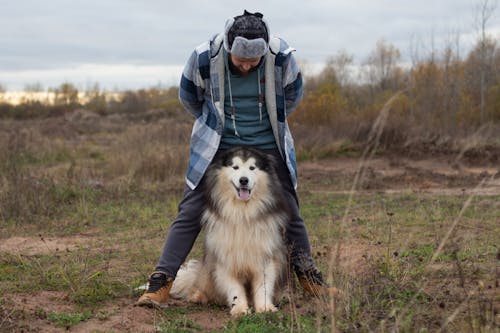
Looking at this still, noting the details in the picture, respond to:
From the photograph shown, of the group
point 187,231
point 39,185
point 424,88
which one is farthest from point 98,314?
point 424,88

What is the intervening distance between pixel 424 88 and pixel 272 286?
43.4 feet

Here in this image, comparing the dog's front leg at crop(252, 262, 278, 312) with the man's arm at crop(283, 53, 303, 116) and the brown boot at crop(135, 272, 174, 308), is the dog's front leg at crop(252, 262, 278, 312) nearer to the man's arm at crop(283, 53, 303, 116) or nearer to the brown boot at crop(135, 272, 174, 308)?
the brown boot at crop(135, 272, 174, 308)

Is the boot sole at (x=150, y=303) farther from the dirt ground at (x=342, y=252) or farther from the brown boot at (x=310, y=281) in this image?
the brown boot at (x=310, y=281)

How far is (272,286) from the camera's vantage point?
4.12 m

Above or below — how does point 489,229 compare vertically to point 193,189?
below

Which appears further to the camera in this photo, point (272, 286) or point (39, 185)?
point (39, 185)

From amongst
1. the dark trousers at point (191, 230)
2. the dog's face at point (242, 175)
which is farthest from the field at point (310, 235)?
the dog's face at point (242, 175)

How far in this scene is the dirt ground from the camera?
12.5 feet

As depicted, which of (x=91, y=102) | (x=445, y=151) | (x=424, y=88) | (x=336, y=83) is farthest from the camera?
(x=91, y=102)

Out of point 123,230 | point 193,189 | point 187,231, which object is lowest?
point 123,230

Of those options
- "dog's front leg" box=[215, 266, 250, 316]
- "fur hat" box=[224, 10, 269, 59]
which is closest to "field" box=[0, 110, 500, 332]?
"dog's front leg" box=[215, 266, 250, 316]

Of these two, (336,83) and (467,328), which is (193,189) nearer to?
(467,328)

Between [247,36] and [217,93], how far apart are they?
0.46 meters

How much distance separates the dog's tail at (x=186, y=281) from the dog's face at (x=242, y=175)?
811mm
